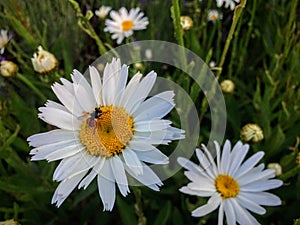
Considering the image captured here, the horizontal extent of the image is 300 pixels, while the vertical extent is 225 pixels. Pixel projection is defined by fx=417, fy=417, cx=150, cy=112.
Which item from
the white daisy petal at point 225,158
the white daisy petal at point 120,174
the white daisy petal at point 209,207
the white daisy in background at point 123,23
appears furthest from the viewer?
the white daisy in background at point 123,23

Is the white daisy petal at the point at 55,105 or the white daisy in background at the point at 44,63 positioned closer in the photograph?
the white daisy petal at the point at 55,105

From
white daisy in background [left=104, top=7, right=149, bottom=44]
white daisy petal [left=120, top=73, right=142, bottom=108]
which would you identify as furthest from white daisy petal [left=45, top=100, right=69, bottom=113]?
white daisy in background [left=104, top=7, right=149, bottom=44]

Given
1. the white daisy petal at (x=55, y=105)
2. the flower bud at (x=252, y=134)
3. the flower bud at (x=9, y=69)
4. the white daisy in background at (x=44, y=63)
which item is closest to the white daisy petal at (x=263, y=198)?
the flower bud at (x=252, y=134)

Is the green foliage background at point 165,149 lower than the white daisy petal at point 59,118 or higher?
lower

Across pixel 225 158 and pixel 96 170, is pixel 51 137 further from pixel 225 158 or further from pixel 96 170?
pixel 225 158

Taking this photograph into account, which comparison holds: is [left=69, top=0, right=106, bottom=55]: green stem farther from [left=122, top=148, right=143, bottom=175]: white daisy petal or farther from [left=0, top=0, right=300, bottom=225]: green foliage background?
[left=122, top=148, right=143, bottom=175]: white daisy petal

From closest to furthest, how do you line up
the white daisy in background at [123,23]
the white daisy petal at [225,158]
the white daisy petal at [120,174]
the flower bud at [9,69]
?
the white daisy petal at [120,174]
the white daisy petal at [225,158]
the flower bud at [9,69]
the white daisy in background at [123,23]

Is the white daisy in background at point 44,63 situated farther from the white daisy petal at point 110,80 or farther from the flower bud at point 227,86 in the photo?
the flower bud at point 227,86

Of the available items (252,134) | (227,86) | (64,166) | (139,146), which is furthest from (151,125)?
(227,86)
